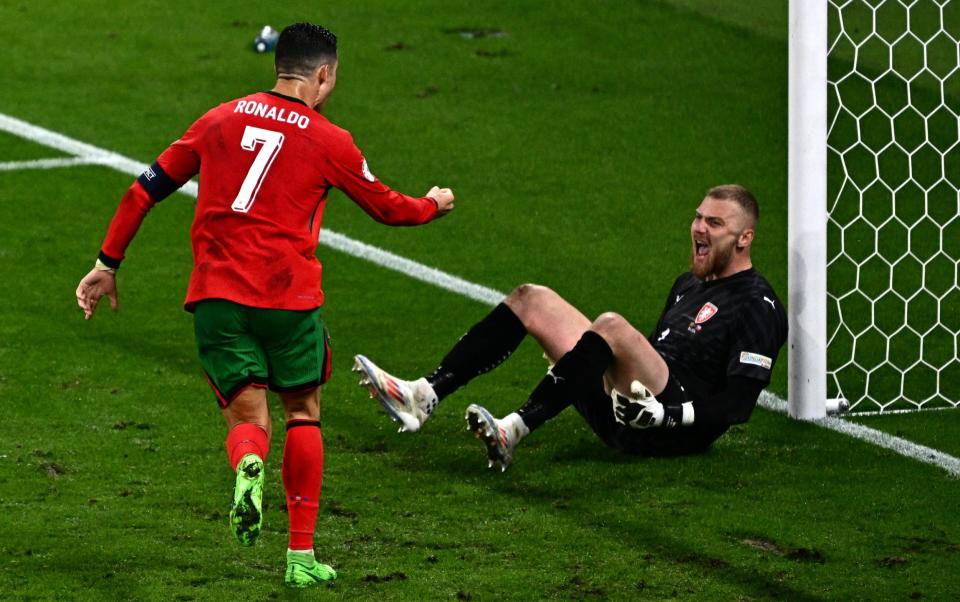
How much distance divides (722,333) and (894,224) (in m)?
3.43

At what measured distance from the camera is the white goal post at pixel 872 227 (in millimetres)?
6762

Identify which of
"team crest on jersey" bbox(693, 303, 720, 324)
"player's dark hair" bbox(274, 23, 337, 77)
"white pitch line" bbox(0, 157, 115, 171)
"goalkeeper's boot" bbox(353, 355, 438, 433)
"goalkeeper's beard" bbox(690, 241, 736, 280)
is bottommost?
"goalkeeper's boot" bbox(353, 355, 438, 433)

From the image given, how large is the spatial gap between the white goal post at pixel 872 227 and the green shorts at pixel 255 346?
2.33 m

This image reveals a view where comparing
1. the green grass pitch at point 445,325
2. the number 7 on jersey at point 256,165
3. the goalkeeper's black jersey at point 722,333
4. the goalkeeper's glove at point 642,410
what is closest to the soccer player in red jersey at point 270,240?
the number 7 on jersey at point 256,165

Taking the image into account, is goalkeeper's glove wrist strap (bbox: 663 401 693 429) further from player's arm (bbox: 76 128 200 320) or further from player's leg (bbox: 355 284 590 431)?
player's arm (bbox: 76 128 200 320)

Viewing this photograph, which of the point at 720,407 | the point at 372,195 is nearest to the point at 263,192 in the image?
the point at 372,195

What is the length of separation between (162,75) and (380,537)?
727cm

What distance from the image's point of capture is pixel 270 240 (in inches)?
201

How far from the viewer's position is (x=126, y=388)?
718cm

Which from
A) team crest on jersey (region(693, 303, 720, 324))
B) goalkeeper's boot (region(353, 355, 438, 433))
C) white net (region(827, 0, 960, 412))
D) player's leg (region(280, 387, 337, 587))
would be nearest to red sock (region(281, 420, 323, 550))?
player's leg (region(280, 387, 337, 587))

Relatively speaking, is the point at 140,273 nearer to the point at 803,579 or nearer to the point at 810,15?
the point at 810,15

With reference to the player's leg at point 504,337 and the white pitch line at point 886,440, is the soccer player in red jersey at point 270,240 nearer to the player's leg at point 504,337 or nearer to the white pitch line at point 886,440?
the player's leg at point 504,337

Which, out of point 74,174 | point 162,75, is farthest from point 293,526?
point 162,75

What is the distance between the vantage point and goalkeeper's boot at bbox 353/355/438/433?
6.17 m
